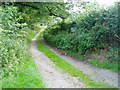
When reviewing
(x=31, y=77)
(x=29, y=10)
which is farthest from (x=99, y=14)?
(x=29, y=10)

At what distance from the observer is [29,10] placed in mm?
13414

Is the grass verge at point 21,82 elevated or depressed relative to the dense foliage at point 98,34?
depressed

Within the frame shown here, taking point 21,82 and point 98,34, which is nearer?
point 21,82

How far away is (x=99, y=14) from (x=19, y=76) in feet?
20.3

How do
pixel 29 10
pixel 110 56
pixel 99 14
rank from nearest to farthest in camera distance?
1. pixel 110 56
2. pixel 99 14
3. pixel 29 10

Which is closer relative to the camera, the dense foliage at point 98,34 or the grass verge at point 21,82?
the grass verge at point 21,82

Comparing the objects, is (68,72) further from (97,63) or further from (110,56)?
(110,56)

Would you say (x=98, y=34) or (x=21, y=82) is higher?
(x=98, y=34)

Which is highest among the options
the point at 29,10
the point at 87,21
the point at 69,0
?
the point at 69,0

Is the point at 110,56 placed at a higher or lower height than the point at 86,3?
lower

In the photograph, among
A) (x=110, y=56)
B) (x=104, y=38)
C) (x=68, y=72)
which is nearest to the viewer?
(x=68, y=72)

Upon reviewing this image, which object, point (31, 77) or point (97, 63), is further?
point (97, 63)

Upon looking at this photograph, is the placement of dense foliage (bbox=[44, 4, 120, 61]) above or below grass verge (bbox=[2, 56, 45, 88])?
above

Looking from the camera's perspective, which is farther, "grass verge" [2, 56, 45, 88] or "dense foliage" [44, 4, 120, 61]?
"dense foliage" [44, 4, 120, 61]
